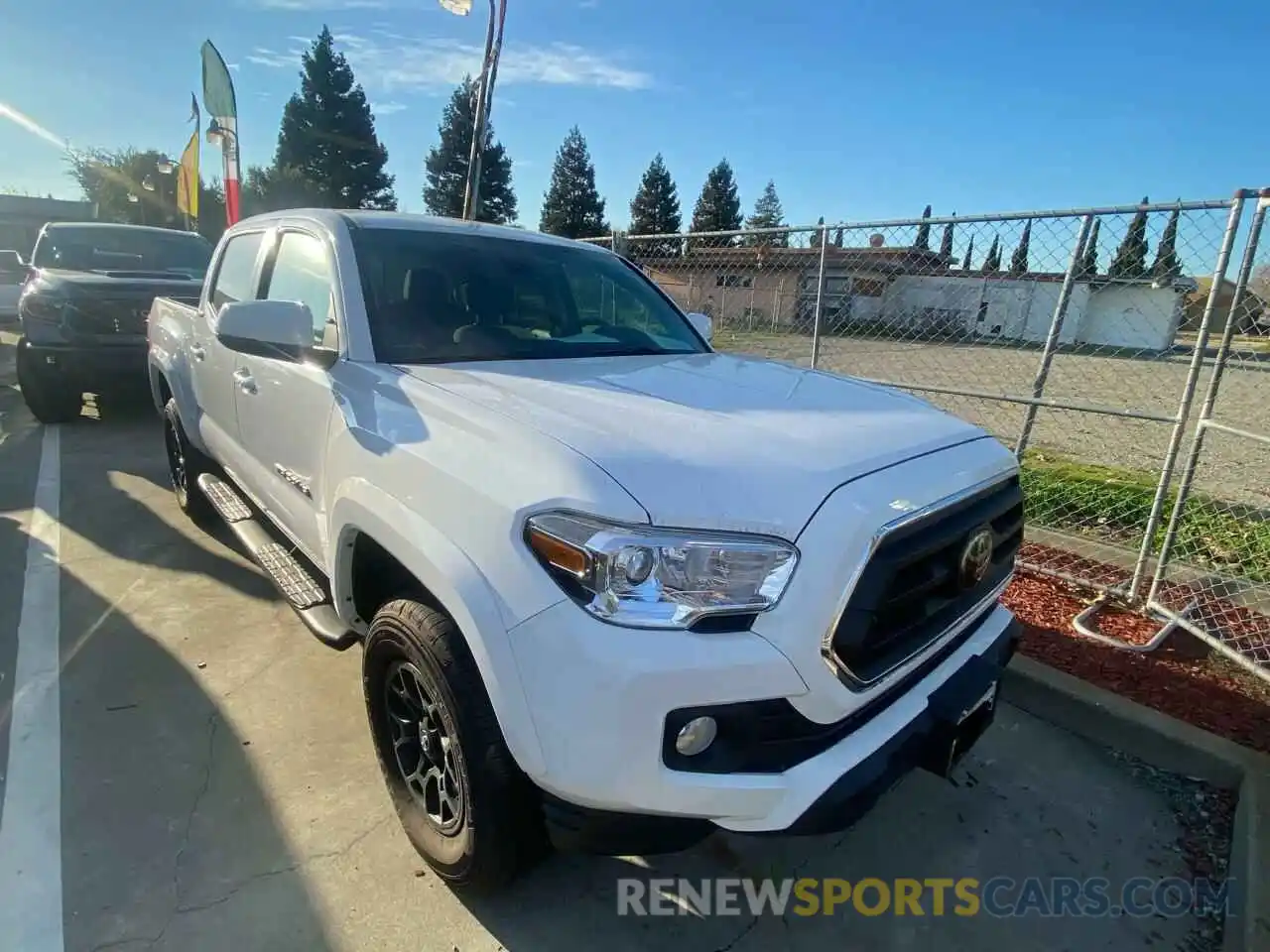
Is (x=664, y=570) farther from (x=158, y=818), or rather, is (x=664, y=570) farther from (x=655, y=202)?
(x=655, y=202)

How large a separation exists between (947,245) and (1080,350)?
3.59 ft

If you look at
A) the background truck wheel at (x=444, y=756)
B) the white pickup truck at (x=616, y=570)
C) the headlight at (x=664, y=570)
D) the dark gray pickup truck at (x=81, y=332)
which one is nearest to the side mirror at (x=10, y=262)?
the dark gray pickup truck at (x=81, y=332)

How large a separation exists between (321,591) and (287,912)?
1.07 metres

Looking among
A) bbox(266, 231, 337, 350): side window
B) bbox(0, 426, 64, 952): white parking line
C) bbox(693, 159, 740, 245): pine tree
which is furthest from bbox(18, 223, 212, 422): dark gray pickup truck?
bbox(693, 159, 740, 245): pine tree

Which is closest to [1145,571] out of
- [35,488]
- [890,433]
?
[890,433]

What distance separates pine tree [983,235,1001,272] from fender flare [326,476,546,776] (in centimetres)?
415

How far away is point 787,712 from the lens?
61.1 inches

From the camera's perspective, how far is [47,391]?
6691 millimetres

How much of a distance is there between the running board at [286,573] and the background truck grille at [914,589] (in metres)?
1.64

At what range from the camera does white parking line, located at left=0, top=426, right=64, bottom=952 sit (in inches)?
75.1

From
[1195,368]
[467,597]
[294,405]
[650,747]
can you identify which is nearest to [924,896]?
[650,747]

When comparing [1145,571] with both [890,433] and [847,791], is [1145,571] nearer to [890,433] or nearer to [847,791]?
[890,433]

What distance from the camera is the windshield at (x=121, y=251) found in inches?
296

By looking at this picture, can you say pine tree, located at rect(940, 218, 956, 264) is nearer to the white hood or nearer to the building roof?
the building roof
